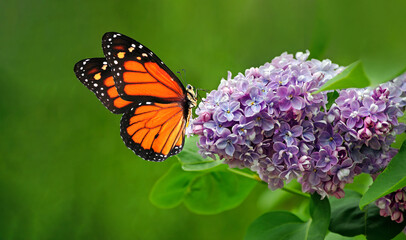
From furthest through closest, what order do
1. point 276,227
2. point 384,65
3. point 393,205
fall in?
point 276,227 → point 393,205 → point 384,65

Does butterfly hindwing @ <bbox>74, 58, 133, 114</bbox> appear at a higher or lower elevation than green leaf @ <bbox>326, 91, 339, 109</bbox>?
higher

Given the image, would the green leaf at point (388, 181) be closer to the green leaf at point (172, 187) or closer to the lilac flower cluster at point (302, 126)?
the lilac flower cluster at point (302, 126)

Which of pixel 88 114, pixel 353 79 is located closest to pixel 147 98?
pixel 353 79

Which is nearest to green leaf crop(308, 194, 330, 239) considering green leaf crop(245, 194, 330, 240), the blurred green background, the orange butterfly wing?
green leaf crop(245, 194, 330, 240)

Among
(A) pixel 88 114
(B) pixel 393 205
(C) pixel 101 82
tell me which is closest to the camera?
(B) pixel 393 205

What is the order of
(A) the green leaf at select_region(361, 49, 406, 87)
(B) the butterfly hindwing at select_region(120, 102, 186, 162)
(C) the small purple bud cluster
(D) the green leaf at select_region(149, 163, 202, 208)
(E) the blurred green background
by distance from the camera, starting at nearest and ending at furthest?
(A) the green leaf at select_region(361, 49, 406, 87) < (C) the small purple bud cluster < (B) the butterfly hindwing at select_region(120, 102, 186, 162) < (D) the green leaf at select_region(149, 163, 202, 208) < (E) the blurred green background

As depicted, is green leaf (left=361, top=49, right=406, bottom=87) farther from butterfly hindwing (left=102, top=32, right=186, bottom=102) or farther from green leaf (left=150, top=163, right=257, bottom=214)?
green leaf (left=150, top=163, right=257, bottom=214)

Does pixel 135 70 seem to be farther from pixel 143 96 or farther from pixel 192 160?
pixel 192 160
